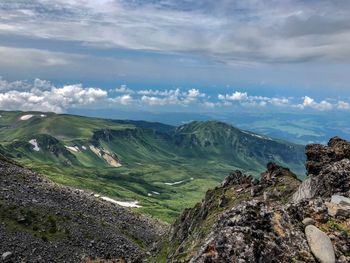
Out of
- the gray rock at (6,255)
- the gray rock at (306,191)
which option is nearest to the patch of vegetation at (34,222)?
the gray rock at (6,255)

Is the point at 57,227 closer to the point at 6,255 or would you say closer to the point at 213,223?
the point at 6,255

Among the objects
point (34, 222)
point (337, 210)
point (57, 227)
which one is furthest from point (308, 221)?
point (57, 227)

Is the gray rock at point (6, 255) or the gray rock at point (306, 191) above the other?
the gray rock at point (306, 191)

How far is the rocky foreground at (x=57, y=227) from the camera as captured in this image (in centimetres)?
8725

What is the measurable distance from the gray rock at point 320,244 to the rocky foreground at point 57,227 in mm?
47705

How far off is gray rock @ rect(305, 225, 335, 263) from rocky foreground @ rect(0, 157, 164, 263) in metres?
47.7

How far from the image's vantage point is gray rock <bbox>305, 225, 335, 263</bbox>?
27.3 m

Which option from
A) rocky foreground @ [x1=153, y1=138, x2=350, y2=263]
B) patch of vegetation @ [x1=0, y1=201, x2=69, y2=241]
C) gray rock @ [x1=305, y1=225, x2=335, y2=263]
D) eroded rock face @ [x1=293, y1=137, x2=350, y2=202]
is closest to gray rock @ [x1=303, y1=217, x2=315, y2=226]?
rocky foreground @ [x1=153, y1=138, x2=350, y2=263]

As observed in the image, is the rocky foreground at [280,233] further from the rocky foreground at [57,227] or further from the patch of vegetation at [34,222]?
the patch of vegetation at [34,222]

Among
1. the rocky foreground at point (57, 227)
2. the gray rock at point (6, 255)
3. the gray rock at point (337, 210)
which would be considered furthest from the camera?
the rocky foreground at point (57, 227)

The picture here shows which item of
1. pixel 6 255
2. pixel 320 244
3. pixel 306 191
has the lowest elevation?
pixel 6 255

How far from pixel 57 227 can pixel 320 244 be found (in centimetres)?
8089

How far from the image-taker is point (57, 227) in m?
99.6

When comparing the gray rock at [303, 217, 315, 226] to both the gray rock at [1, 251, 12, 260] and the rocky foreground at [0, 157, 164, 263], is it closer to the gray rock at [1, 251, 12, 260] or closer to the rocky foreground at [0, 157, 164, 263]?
the rocky foreground at [0, 157, 164, 263]
